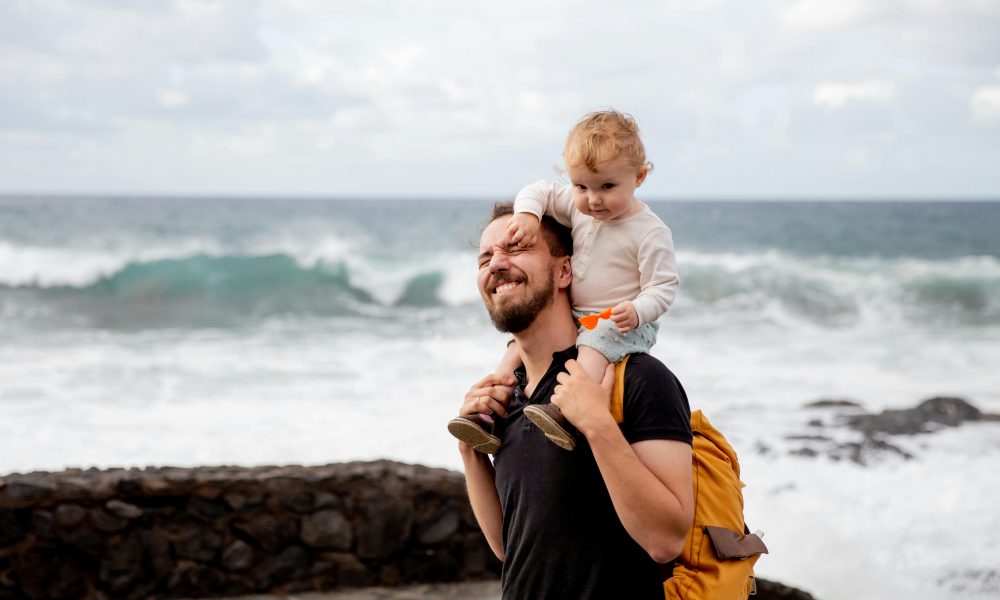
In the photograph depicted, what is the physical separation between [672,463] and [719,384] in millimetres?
11024

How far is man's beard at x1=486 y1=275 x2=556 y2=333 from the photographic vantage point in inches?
94.3

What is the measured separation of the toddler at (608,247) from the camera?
7.60 ft

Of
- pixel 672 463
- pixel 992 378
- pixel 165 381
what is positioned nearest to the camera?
pixel 672 463

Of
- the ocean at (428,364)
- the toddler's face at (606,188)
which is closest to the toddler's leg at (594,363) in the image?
the toddler's face at (606,188)

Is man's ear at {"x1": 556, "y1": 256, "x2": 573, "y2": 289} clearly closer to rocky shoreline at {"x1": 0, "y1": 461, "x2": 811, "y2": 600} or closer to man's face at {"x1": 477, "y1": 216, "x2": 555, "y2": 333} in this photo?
man's face at {"x1": 477, "y1": 216, "x2": 555, "y2": 333}

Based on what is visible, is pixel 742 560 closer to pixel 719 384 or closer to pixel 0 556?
pixel 0 556

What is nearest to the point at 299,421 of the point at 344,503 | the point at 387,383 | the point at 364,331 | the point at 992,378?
the point at 387,383

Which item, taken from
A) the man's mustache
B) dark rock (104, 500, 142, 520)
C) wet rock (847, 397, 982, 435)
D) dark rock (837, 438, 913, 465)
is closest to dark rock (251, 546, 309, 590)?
dark rock (104, 500, 142, 520)

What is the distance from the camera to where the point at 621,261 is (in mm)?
2432

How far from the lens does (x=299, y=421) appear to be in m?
10.6

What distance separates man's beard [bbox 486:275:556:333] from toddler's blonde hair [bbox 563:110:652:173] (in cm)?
32

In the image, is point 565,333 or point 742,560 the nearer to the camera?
point 742,560

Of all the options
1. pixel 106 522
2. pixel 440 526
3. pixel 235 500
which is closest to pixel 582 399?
pixel 440 526

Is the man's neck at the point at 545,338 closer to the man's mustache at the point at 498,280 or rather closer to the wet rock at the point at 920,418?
the man's mustache at the point at 498,280
